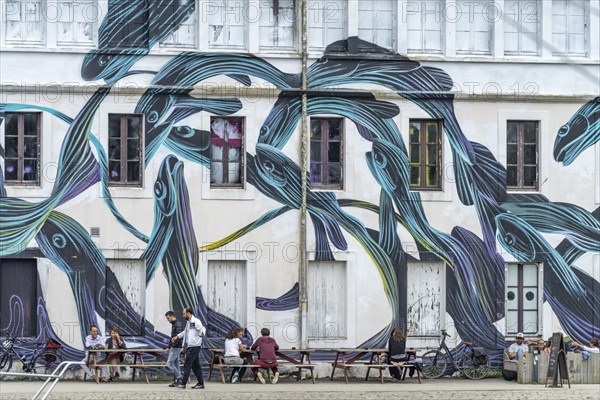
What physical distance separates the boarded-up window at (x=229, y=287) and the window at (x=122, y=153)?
2613 millimetres

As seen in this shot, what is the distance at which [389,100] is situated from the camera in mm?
35812

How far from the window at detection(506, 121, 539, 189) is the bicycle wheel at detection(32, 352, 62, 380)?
1108 centimetres

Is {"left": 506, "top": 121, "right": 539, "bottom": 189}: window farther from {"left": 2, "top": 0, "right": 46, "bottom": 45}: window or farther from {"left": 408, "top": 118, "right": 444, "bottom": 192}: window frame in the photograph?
{"left": 2, "top": 0, "right": 46, "bottom": 45}: window

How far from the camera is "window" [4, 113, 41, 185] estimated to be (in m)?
34.6

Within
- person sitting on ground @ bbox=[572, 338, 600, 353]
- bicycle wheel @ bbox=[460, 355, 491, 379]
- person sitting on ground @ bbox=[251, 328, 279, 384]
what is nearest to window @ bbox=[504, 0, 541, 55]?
person sitting on ground @ bbox=[572, 338, 600, 353]

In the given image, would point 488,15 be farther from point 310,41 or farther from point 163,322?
point 163,322

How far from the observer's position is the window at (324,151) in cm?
3578

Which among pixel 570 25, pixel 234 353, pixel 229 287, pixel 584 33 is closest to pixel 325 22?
pixel 570 25

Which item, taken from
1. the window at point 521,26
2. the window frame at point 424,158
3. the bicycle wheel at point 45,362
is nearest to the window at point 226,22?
the window frame at point 424,158

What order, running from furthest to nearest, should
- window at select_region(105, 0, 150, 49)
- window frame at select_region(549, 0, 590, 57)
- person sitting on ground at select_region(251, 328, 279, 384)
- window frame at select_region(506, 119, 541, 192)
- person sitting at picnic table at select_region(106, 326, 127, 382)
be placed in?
window frame at select_region(549, 0, 590, 57) → window frame at select_region(506, 119, 541, 192) → window at select_region(105, 0, 150, 49) → person sitting at picnic table at select_region(106, 326, 127, 382) → person sitting on ground at select_region(251, 328, 279, 384)

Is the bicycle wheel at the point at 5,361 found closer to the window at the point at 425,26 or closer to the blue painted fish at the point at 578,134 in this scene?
the window at the point at 425,26

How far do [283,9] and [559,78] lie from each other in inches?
261

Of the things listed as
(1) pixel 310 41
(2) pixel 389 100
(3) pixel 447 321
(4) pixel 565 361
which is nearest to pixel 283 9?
(1) pixel 310 41

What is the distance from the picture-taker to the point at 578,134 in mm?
36625
